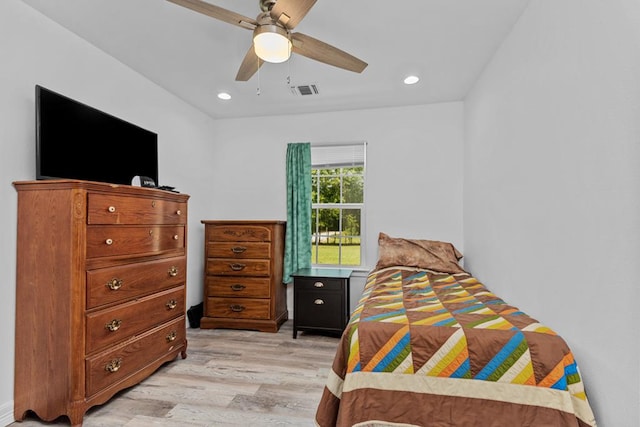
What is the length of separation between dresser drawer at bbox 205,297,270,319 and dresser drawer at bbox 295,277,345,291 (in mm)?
450

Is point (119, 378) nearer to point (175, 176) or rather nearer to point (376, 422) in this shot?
point (376, 422)

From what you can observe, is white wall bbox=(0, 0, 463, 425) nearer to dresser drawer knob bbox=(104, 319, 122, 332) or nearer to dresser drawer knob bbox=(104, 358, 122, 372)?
dresser drawer knob bbox=(104, 319, 122, 332)

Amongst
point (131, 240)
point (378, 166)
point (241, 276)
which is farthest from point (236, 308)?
point (378, 166)

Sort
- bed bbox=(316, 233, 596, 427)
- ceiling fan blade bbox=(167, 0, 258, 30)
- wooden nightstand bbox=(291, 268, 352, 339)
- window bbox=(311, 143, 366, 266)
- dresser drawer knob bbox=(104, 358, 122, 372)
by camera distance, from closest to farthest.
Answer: bed bbox=(316, 233, 596, 427), ceiling fan blade bbox=(167, 0, 258, 30), dresser drawer knob bbox=(104, 358, 122, 372), wooden nightstand bbox=(291, 268, 352, 339), window bbox=(311, 143, 366, 266)

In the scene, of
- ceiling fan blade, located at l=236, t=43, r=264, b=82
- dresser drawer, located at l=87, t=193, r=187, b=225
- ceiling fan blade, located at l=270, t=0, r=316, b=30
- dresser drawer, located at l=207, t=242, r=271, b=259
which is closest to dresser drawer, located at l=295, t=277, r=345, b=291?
dresser drawer, located at l=207, t=242, r=271, b=259

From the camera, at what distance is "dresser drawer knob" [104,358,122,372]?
6.78 ft

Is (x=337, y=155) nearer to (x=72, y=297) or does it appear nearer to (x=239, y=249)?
(x=239, y=249)

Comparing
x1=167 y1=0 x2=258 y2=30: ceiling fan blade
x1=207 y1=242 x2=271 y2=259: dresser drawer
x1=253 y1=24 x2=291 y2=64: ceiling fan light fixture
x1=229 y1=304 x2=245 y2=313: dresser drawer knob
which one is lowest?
x1=229 y1=304 x2=245 y2=313: dresser drawer knob

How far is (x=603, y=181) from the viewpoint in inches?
52.7

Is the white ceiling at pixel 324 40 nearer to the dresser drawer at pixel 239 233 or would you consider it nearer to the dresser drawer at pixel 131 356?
the dresser drawer at pixel 239 233

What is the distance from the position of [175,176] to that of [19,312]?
73.5 inches

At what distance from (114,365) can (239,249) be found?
1.68 meters

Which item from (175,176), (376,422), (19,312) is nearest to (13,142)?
(19,312)

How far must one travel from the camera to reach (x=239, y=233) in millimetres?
3639
